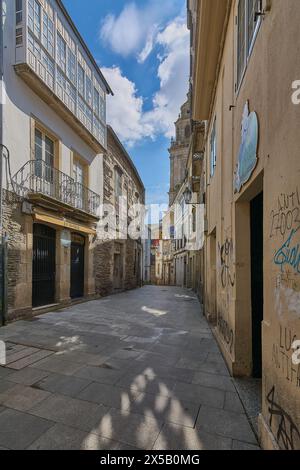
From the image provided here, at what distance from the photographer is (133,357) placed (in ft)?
15.3

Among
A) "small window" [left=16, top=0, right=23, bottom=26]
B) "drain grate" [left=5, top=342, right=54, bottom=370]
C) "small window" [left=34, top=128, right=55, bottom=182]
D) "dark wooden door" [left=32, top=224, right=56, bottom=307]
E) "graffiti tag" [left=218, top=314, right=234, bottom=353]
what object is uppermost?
"small window" [left=16, top=0, right=23, bottom=26]

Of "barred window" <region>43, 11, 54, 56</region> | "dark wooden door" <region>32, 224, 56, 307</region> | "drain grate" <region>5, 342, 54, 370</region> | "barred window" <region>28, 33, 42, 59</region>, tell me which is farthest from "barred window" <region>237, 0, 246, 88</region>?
"dark wooden door" <region>32, 224, 56, 307</region>

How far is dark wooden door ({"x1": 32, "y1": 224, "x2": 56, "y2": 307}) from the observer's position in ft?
28.0

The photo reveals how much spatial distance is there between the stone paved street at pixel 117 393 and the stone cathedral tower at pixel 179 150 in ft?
79.8

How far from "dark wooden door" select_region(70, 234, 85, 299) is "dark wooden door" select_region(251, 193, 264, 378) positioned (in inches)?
325

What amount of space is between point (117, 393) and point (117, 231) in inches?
491

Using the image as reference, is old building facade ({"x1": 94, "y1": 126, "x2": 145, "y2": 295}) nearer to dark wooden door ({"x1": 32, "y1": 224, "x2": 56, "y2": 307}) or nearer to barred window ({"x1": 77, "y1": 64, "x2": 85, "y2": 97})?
dark wooden door ({"x1": 32, "y1": 224, "x2": 56, "y2": 307})

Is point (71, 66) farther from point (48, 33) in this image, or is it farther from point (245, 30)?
point (245, 30)

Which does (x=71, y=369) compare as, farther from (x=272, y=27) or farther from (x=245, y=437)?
(x=272, y=27)

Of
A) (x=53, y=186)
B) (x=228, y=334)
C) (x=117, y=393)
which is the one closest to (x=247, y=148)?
(x=228, y=334)

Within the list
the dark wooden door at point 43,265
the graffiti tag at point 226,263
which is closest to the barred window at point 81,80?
the dark wooden door at point 43,265

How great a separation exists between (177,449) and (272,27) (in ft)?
13.1

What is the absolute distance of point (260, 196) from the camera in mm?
4094
